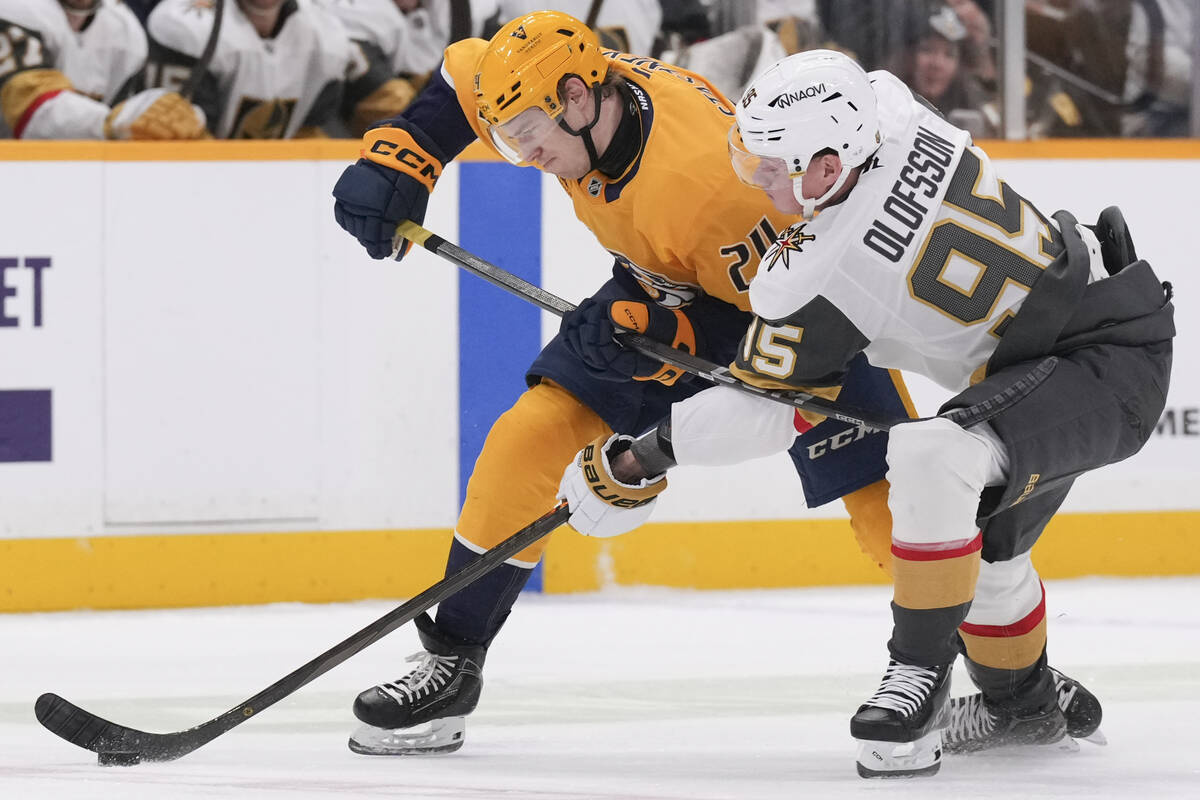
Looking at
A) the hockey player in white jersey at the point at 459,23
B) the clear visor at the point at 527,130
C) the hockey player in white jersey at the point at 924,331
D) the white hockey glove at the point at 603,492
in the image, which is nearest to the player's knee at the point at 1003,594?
the hockey player in white jersey at the point at 924,331

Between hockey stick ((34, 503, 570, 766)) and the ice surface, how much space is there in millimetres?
29

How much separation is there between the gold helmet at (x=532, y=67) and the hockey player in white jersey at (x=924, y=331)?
299 mm

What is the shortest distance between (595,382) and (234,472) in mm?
1466

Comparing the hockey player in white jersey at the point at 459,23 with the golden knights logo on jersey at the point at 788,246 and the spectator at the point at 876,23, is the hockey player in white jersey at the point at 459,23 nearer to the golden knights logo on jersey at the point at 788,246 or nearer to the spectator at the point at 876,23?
the spectator at the point at 876,23

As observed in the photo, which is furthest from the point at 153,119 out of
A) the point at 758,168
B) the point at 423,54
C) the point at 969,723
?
the point at 969,723

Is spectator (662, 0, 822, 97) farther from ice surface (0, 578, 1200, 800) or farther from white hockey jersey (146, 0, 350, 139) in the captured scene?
ice surface (0, 578, 1200, 800)

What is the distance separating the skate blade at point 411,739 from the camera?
2312 millimetres

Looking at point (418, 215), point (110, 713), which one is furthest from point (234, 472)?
point (418, 215)

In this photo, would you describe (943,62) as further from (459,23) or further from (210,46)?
(210,46)

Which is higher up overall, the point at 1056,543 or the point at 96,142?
the point at 96,142

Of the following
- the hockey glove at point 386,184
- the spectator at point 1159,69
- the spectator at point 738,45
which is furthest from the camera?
the spectator at point 1159,69

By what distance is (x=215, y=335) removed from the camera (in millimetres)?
3594

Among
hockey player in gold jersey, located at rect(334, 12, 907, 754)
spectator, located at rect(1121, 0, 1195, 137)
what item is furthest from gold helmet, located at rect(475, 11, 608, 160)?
spectator, located at rect(1121, 0, 1195, 137)

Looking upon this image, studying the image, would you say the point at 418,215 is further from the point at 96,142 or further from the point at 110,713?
the point at 96,142
